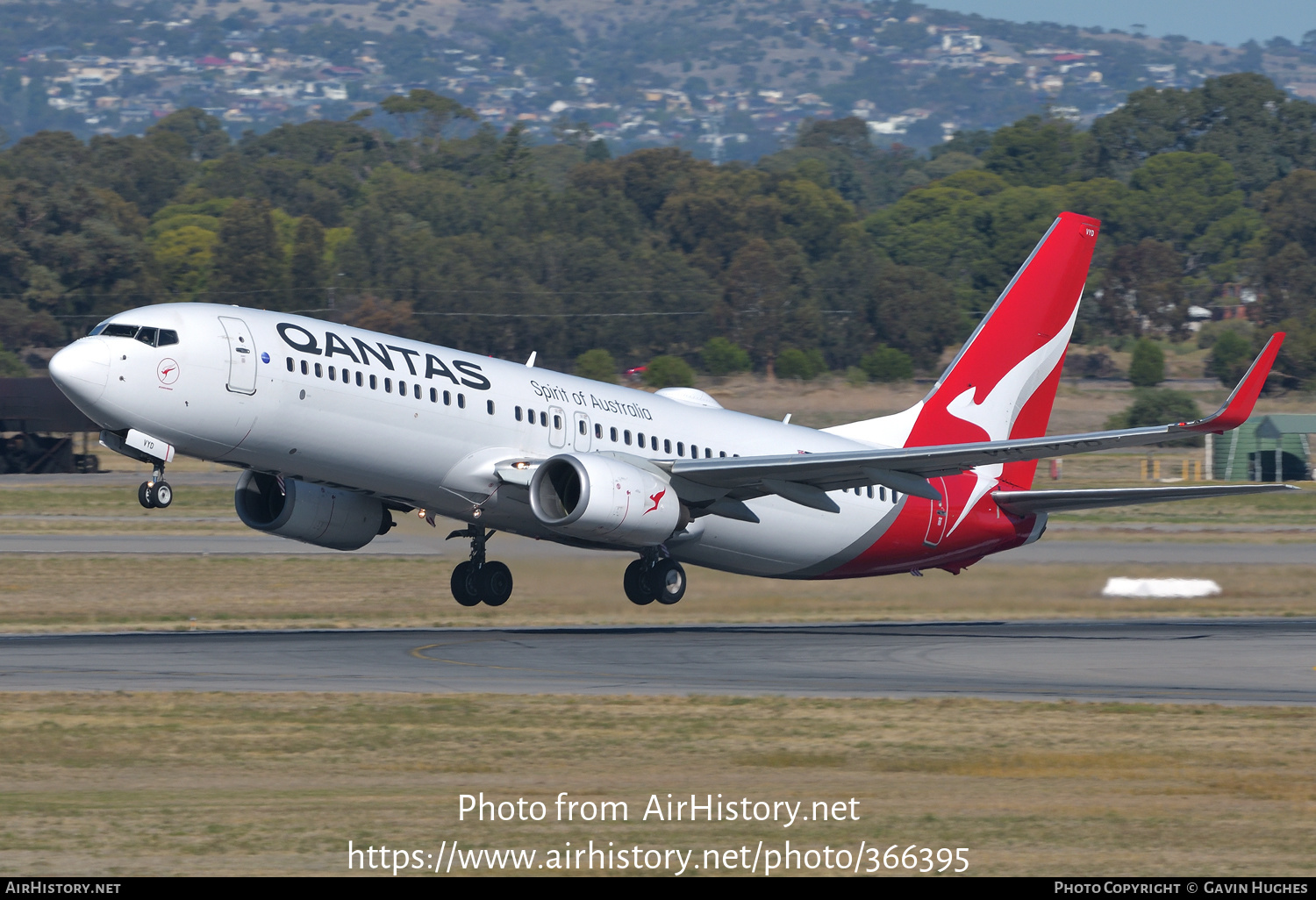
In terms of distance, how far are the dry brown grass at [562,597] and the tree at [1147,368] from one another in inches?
2724

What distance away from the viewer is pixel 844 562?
39.0 metres

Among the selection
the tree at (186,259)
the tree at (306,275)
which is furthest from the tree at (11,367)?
the tree at (306,275)

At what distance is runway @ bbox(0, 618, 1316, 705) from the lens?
26906mm

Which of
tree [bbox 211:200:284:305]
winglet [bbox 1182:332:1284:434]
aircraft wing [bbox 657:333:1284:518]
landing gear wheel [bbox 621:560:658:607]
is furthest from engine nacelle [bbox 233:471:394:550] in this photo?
tree [bbox 211:200:284:305]

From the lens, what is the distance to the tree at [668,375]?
346ft

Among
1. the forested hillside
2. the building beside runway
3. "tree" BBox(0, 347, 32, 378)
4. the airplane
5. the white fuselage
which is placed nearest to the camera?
the white fuselage

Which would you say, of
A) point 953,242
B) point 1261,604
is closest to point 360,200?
point 953,242

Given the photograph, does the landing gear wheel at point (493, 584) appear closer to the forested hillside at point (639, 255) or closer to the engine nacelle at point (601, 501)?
the engine nacelle at point (601, 501)

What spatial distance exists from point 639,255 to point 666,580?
116615 millimetres

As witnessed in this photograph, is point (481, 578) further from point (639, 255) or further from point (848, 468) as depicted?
point (639, 255)

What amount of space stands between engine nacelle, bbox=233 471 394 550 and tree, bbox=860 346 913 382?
80.8 m

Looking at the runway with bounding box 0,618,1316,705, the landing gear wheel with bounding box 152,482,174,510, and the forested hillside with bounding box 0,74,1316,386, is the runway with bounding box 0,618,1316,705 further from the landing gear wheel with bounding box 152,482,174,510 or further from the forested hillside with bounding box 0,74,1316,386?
the forested hillside with bounding box 0,74,1316,386

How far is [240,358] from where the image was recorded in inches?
1198

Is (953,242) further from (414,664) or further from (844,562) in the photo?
(414,664)
